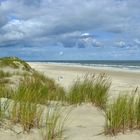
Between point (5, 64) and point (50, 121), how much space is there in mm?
14671

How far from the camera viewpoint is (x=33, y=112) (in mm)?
5441

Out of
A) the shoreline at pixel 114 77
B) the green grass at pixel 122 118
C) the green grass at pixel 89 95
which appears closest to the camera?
the green grass at pixel 122 118

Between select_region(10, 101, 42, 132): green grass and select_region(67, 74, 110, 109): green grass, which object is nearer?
select_region(10, 101, 42, 132): green grass

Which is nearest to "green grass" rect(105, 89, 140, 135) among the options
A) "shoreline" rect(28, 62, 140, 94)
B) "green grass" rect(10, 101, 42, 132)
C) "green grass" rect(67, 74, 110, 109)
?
"green grass" rect(10, 101, 42, 132)

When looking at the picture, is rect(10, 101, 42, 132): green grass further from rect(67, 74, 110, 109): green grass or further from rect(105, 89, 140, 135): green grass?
rect(67, 74, 110, 109): green grass

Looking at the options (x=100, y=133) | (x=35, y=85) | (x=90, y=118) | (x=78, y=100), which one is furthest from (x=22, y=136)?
(x=35, y=85)

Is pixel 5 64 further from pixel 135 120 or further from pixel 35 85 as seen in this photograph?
pixel 135 120

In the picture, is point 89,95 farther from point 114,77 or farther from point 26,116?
point 114,77

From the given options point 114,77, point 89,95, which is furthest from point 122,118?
point 114,77

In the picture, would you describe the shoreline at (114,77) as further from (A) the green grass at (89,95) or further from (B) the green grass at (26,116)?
(B) the green grass at (26,116)

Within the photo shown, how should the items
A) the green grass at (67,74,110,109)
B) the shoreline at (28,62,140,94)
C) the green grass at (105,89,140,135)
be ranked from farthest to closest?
the shoreline at (28,62,140,94)
the green grass at (67,74,110,109)
the green grass at (105,89,140,135)

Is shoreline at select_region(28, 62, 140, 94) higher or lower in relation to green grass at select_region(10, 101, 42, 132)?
lower

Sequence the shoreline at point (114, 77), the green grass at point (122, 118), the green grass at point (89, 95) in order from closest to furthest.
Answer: the green grass at point (122, 118)
the green grass at point (89, 95)
the shoreline at point (114, 77)

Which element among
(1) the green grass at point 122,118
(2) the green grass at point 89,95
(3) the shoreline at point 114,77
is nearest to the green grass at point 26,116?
(1) the green grass at point 122,118
